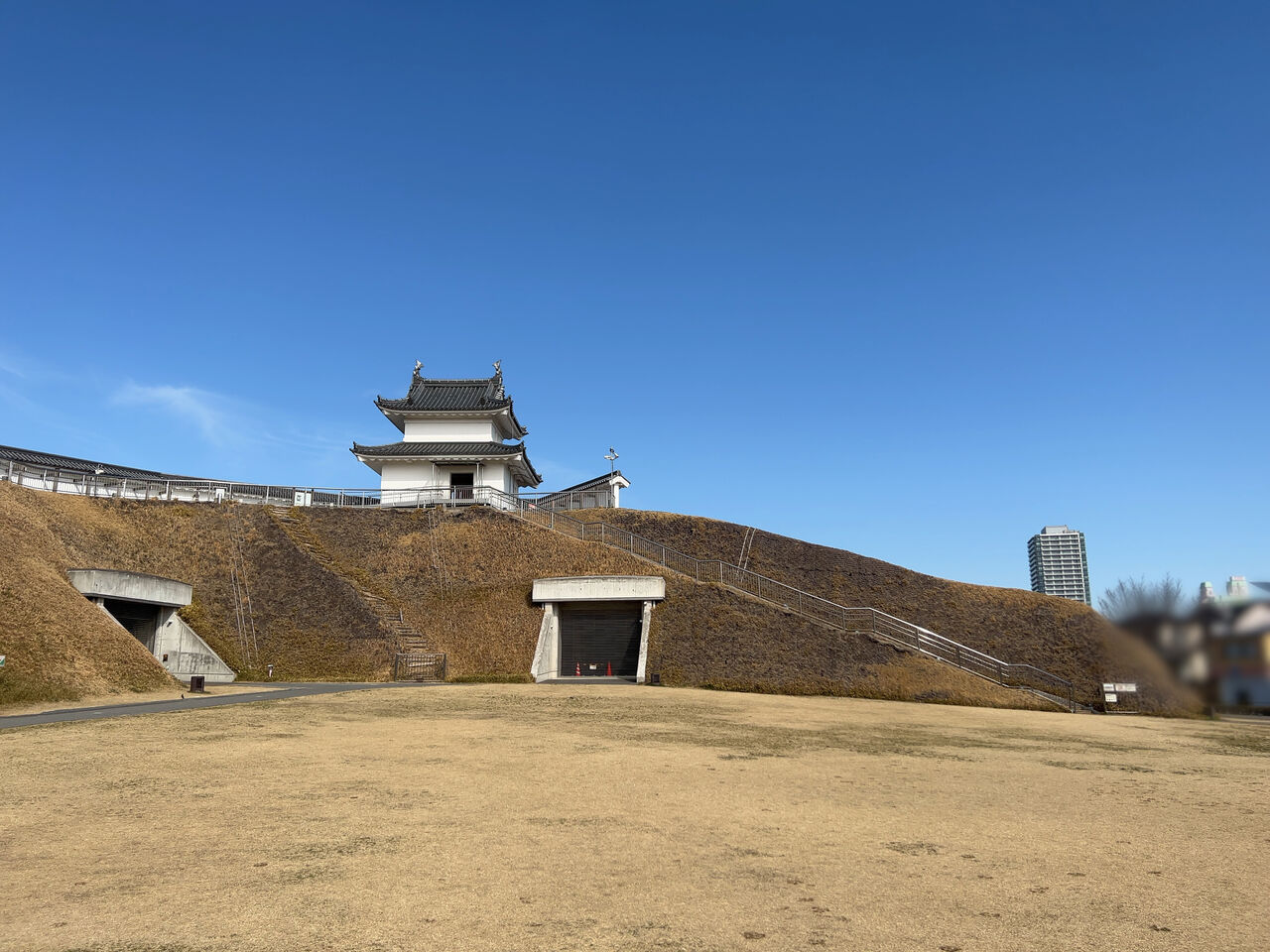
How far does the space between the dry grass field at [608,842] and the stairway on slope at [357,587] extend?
17902 mm

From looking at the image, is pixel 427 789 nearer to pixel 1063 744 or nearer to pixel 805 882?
pixel 805 882

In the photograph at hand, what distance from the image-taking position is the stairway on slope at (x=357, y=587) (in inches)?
1289

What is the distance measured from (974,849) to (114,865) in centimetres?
773

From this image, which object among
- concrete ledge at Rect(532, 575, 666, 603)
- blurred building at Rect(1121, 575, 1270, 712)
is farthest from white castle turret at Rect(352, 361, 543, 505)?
blurred building at Rect(1121, 575, 1270, 712)

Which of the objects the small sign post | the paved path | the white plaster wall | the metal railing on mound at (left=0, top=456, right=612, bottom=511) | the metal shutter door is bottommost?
the paved path

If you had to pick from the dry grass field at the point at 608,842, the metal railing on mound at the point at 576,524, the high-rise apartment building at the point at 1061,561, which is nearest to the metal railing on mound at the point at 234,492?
the metal railing on mound at the point at 576,524

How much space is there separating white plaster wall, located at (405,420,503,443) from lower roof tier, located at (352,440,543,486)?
0.93 meters

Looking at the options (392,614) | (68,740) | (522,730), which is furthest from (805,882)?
(392,614)

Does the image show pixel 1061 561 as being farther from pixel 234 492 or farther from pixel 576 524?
pixel 234 492

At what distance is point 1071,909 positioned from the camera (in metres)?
5.76

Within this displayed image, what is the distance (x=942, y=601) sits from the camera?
122ft

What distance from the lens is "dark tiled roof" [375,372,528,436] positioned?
161 ft

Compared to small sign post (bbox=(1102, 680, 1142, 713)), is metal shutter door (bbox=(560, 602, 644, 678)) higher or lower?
higher

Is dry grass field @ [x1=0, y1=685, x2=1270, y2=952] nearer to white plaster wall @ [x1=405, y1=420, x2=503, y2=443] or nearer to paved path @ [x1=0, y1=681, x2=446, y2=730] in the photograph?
paved path @ [x1=0, y1=681, x2=446, y2=730]
